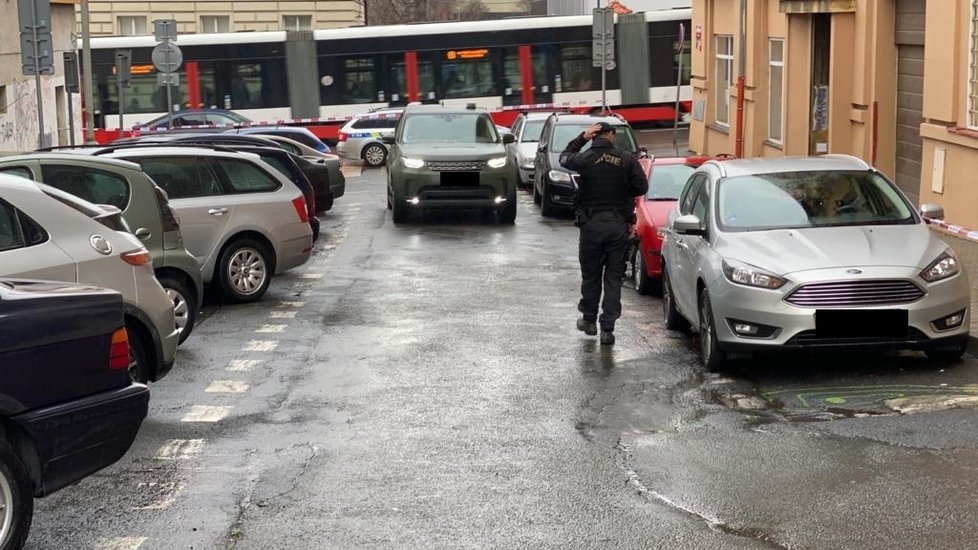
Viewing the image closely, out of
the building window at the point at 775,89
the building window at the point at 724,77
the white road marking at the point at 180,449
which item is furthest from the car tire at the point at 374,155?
the white road marking at the point at 180,449

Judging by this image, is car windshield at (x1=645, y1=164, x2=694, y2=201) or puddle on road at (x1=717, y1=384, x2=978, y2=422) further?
car windshield at (x1=645, y1=164, x2=694, y2=201)

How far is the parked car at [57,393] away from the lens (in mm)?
5957

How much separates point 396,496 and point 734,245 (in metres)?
Result: 4.44

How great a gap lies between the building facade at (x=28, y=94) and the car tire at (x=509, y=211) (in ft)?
29.0

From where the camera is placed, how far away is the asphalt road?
21.8 feet

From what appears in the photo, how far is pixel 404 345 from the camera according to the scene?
12.1 meters

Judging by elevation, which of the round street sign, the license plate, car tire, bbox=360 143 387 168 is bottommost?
car tire, bbox=360 143 387 168

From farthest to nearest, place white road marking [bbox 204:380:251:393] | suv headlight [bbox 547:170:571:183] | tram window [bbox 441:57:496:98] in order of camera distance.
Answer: tram window [bbox 441:57:496:98] < suv headlight [bbox 547:170:571:183] < white road marking [bbox 204:380:251:393]

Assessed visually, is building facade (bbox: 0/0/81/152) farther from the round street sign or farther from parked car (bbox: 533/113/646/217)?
parked car (bbox: 533/113/646/217)

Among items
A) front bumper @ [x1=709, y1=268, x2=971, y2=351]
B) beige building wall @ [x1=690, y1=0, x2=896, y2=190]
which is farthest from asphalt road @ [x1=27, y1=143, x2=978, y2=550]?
beige building wall @ [x1=690, y1=0, x2=896, y2=190]

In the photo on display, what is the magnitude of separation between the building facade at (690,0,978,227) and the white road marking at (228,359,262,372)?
34.5 ft

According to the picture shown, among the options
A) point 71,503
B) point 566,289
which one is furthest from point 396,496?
point 566,289

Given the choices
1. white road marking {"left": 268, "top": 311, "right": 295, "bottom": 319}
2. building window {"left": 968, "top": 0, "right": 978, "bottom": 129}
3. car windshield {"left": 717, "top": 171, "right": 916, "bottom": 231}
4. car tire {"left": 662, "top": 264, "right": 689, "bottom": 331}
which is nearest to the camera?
car windshield {"left": 717, "top": 171, "right": 916, "bottom": 231}

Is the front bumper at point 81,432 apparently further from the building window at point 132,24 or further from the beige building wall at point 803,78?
the building window at point 132,24
